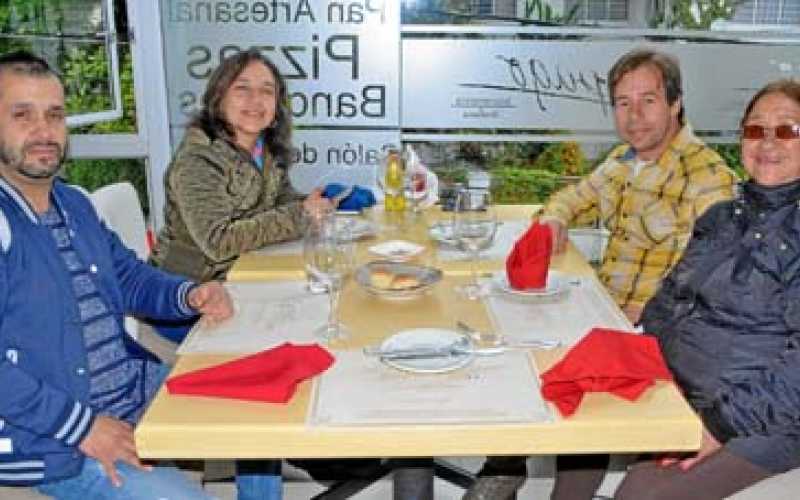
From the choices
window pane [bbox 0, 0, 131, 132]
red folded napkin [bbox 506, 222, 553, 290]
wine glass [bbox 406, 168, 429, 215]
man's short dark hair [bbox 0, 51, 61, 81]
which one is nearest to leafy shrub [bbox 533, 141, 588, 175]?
wine glass [bbox 406, 168, 429, 215]

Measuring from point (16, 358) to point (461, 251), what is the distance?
974mm

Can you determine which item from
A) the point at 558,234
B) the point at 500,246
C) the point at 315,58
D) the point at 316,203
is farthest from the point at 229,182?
Result: the point at 315,58

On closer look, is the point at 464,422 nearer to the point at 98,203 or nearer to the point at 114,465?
the point at 114,465

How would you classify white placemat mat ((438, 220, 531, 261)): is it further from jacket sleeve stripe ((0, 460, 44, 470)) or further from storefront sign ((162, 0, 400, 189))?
storefront sign ((162, 0, 400, 189))

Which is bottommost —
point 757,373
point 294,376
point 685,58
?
point 757,373

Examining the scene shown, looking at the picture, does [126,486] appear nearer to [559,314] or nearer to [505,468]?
[559,314]

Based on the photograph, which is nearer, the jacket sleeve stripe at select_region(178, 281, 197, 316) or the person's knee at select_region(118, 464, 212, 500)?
the person's knee at select_region(118, 464, 212, 500)

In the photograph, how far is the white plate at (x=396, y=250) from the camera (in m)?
1.91

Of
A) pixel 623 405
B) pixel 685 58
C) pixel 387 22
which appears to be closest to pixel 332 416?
pixel 623 405

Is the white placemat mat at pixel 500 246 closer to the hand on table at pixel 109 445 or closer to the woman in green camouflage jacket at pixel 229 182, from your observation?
the woman in green camouflage jacket at pixel 229 182

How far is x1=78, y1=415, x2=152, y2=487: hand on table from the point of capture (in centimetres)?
138

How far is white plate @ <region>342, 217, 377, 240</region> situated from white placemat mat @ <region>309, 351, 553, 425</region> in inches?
32.1

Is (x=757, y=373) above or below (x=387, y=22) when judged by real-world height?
below

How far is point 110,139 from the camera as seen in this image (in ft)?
11.1
